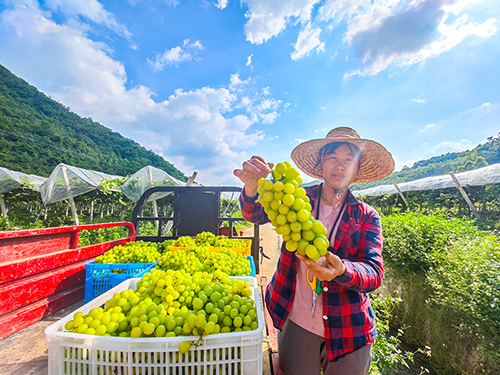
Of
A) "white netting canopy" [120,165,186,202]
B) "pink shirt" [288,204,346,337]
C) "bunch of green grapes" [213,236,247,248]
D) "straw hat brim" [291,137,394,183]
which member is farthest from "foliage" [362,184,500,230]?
"white netting canopy" [120,165,186,202]

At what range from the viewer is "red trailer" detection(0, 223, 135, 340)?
2098mm

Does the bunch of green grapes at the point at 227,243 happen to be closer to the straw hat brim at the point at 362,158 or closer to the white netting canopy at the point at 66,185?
the straw hat brim at the point at 362,158

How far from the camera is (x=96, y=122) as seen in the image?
62.8 meters

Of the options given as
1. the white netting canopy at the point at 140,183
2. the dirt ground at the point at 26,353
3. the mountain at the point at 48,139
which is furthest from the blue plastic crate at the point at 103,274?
the mountain at the point at 48,139

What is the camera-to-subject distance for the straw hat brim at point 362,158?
192 cm

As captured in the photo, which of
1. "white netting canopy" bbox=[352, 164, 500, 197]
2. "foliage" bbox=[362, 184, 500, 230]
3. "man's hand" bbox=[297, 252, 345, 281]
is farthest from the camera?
"white netting canopy" bbox=[352, 164, 500, 197]

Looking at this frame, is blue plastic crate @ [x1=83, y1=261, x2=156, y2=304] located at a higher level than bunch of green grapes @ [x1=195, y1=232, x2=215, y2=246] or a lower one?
lower

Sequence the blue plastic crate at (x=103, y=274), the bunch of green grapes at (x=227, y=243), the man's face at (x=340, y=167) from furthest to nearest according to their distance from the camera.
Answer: the bunch of green grapes at (x=227, y=243) < the blue plastic crate at (x=103, y=274) < the man's face at (x=340, y=167)

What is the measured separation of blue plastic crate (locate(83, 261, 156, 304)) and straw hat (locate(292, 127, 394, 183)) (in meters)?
2.16

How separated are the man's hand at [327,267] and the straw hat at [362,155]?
990 millimetres

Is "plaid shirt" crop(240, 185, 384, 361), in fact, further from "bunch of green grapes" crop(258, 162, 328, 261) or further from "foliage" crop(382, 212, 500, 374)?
"foliage" crop(382, 212, 500, 374)

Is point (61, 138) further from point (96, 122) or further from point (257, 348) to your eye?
point (257, 348)

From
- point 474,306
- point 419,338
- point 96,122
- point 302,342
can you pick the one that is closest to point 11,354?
point 302,342

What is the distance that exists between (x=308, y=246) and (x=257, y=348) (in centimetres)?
60
